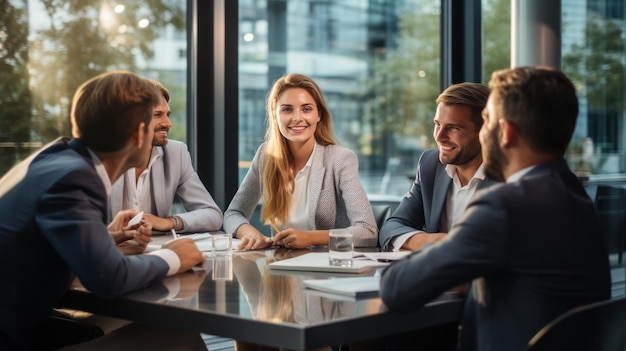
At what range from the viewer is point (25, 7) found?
3.39m

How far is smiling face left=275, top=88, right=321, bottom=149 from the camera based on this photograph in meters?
3.40

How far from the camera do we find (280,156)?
3418mm

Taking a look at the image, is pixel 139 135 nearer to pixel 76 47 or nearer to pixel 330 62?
pixel 76 47

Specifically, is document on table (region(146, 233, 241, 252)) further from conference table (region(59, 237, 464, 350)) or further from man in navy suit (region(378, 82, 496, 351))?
man in navy suit (region(378, 82, 496, 351))

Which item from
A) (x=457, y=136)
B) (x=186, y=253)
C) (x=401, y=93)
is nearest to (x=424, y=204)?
(x=457, y=136)

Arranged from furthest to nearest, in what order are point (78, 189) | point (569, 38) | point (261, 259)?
point (569, 38) → point (261, 259) → point (78, 189)

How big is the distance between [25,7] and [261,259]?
5.82ft

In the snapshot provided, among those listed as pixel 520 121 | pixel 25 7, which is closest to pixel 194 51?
pixel 25 7

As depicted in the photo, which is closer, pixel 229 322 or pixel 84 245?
pixel 229 322

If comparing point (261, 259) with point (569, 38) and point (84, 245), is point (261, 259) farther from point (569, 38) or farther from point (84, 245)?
point (569, 38)

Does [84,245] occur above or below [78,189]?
below

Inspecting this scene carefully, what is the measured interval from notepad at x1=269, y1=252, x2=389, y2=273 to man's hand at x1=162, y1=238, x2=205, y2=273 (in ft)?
0.74

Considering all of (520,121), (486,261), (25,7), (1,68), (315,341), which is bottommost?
(315,341)

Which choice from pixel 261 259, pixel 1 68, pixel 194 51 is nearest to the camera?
pixel 261 259
